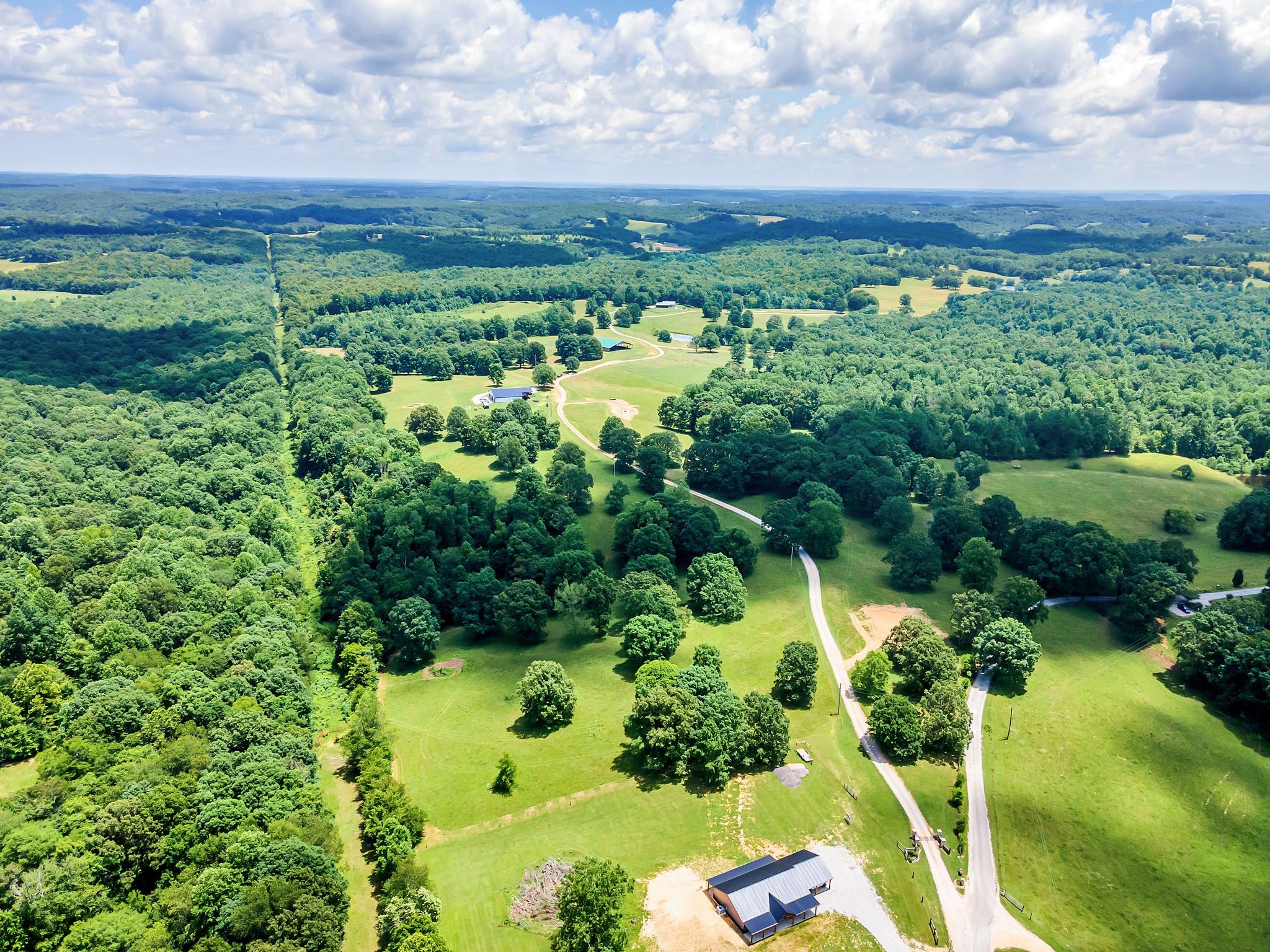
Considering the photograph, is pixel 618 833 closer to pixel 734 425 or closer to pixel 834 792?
pixel 834 792

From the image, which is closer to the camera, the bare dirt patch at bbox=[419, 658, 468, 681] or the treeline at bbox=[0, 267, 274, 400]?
the bare dirt patch at bbox=[419, 658, 468, 681]

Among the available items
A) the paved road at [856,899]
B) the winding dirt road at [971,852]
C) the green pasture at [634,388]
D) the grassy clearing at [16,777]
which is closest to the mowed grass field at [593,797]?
the paved road at [856,899]

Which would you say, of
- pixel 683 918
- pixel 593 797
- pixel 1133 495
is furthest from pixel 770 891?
pixel 1133 495

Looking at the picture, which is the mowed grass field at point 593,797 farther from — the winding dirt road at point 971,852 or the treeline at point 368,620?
the treeline at point 368,620

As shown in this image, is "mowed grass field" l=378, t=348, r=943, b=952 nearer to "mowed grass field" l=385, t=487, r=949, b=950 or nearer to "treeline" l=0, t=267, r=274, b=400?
"mowed grass field" l=385, t=487, r=949, b=950

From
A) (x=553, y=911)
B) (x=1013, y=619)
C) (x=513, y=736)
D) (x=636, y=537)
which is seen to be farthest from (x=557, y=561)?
(x=1013, y=619)

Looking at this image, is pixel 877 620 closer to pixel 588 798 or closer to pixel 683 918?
pixel 588 798

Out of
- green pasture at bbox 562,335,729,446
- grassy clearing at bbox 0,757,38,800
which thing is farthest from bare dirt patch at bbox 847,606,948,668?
grassy clearing at bbox 0,757,38,800

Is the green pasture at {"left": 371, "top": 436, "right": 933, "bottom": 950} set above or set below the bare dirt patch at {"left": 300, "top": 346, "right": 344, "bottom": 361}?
below
